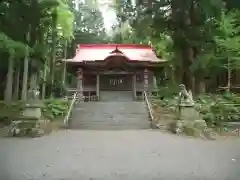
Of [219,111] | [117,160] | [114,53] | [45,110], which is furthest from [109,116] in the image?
[117,160]

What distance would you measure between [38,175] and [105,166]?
1.38 meters

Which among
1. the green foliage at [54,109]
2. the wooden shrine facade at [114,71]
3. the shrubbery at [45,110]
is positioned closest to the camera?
the shrubbery at [45,110]

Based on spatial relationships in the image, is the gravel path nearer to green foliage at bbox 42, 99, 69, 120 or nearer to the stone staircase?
the stone staircase

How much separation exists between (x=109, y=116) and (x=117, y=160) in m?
9.30

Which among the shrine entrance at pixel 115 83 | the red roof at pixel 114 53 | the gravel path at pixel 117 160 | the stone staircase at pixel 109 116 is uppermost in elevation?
the red roof at pixel 114 53

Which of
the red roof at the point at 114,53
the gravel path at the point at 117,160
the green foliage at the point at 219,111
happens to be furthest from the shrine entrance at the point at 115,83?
the gravel path at the point at 117,160

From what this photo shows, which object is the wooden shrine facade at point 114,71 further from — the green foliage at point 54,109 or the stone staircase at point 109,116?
the green foliage at point 54,109

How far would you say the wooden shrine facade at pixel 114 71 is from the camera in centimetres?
2489

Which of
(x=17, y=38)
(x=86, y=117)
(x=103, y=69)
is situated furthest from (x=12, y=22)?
(x=103, y=69)

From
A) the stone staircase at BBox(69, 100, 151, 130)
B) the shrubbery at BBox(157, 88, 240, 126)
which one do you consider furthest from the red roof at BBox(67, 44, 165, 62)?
the shrubbery at BBox(157, 88, 240, 126)

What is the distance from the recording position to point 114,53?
968 inches

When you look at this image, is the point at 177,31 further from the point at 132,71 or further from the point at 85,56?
the point at 85,56

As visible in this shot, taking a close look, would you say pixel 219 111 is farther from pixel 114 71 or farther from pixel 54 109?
pixel 114 71

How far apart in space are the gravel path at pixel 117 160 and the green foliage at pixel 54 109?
494cm
